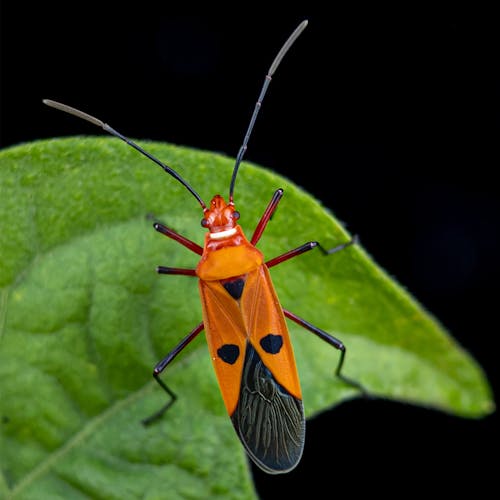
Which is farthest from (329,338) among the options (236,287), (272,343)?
(236,287)

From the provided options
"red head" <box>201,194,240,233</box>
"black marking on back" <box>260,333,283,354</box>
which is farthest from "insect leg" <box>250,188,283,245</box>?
"black marking on back" <box>260,333,283,354</box>

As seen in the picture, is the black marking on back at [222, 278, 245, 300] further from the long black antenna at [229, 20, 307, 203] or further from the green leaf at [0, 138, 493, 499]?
the long black antenna at [229, 20, 307, 203]

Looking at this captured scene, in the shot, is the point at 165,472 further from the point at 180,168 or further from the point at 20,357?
the point at 180,168

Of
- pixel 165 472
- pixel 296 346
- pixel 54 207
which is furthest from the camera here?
pixel 296 346

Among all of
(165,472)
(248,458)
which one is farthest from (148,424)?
(248,458)

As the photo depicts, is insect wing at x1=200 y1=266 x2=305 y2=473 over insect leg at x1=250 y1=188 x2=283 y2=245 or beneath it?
beneath

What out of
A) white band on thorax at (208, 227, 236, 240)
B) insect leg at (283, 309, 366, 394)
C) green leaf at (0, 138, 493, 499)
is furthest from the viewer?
white band on thorax at (208, 227, 236, 240)

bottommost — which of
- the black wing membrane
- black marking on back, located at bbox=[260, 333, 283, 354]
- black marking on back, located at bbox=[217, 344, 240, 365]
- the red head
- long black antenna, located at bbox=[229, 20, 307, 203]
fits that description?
the black wing membrane
